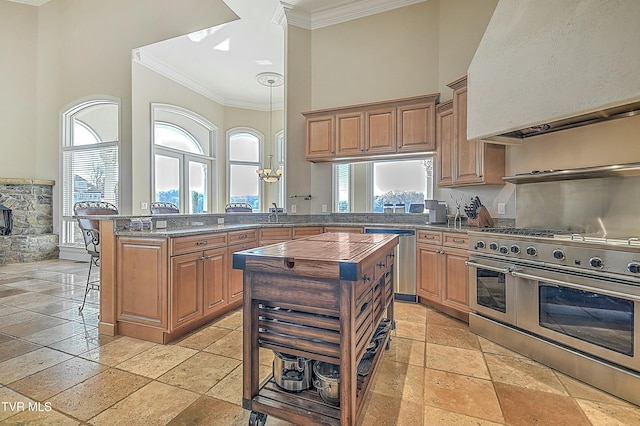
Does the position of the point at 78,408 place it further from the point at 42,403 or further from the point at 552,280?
the point at 552,280

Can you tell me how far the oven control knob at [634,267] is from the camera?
1769 millimetres

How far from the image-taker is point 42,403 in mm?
1789

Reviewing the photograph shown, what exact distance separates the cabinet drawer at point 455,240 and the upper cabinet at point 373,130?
126cm

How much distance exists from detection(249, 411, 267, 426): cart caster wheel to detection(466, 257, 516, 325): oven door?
2.06 meters

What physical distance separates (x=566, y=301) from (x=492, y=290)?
1.81 ft

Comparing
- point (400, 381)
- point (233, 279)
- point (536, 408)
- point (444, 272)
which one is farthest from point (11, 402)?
point (444, 272)

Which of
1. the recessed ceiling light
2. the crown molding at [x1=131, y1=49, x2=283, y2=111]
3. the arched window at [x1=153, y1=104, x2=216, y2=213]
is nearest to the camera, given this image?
the recessed ceiling light

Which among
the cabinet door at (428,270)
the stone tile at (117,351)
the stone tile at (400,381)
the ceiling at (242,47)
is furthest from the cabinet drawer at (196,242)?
the ceiling at (242,47)

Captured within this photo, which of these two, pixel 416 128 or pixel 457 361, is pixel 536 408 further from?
pixel 416 128

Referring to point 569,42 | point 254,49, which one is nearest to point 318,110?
point 254,49

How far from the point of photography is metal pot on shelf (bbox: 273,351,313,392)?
1616mm

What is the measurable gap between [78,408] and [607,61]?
380 centimetres

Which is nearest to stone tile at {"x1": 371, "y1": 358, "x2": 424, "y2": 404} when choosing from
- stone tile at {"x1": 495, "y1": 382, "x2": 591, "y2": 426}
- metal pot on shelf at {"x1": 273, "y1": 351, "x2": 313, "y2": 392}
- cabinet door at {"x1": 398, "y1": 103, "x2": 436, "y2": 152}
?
stone tile at {"x1": 495, "y1": 382, "x2": 591, "y2": 426}

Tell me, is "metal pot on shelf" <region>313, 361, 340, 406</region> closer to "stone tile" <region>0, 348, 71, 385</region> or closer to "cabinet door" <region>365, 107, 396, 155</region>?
"stone tile" <region>0, 348, 71, 385</region>
